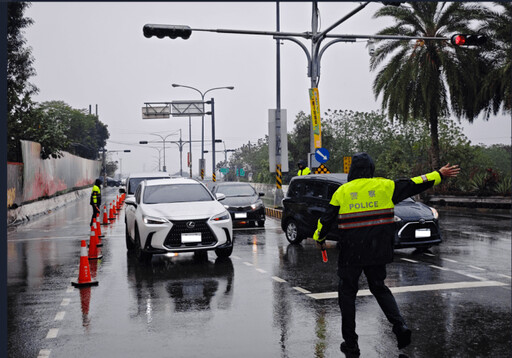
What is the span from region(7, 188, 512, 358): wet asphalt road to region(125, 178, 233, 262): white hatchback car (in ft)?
1.32

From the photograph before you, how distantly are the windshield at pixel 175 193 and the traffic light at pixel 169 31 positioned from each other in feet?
17.4

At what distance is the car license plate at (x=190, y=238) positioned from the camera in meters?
11.2

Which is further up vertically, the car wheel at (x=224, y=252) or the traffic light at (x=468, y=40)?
the traffic light at (x=468, y=40)

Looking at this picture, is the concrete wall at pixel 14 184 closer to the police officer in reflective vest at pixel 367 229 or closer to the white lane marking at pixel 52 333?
the white lane marking at pixel 52 333

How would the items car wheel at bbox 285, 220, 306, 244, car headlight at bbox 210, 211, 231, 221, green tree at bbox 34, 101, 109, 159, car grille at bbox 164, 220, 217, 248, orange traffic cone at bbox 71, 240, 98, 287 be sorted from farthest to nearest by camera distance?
green tree at bbox 34, 101, 109, 159 → car wheel at bbox 285, 220, 306, 244 → car headlight at bbox 210, 211, 231, 221 → car grille at bbox 164, 220, 217, 248 → orange traffic cone at bbox 71, 240, 98, 287

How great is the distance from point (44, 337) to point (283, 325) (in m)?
2.61

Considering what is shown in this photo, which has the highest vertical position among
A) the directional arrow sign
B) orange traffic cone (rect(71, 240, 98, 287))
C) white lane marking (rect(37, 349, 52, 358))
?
the directional arrow sign

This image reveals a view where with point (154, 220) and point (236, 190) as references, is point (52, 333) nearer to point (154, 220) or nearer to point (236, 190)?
point (154, 220)

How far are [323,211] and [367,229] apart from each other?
24.7ft

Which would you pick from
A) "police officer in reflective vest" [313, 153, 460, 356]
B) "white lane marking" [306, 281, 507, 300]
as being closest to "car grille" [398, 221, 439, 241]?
"white lane marking" [306, 281, 507, 300]

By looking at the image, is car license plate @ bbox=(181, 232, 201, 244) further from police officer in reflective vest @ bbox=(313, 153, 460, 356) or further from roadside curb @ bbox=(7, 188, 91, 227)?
roadside curb @ bbox=(7, 188, 91, 227)

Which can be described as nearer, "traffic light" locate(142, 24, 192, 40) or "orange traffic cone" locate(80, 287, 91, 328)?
"orange traffic cone" locate(80, 287, 91, 328)

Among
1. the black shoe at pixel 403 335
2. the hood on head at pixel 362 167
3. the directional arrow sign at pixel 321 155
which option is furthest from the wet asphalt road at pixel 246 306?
the directional arrow sign at pixel 321 155

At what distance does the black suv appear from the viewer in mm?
12031
